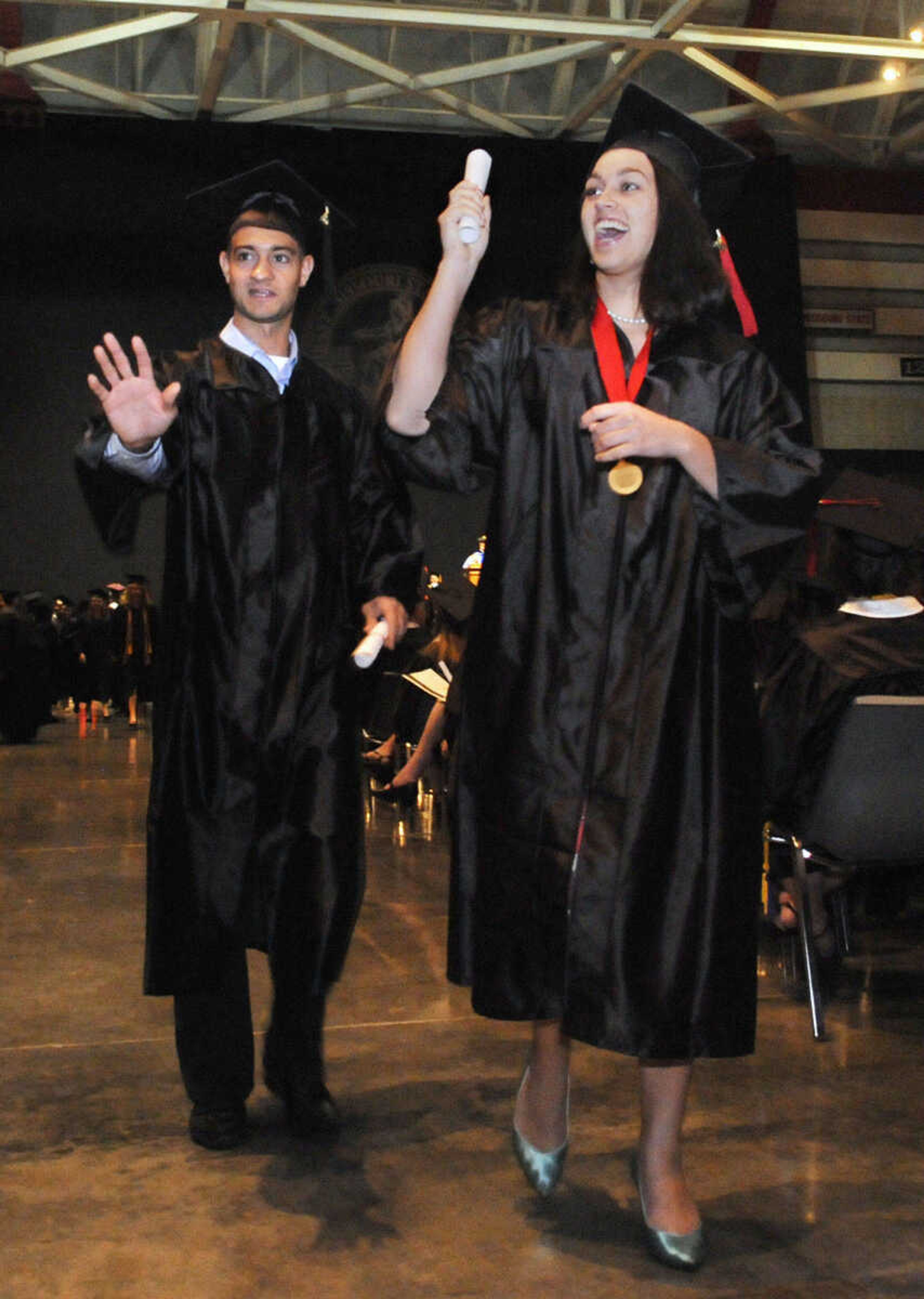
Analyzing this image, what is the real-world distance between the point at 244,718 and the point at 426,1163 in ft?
2.87

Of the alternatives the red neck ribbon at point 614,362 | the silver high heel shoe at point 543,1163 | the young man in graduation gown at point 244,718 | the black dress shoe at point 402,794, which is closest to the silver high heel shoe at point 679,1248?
the silver high heel shoe at point 543,1163

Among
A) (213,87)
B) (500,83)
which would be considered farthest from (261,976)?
(500,83)

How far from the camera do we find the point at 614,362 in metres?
2.36

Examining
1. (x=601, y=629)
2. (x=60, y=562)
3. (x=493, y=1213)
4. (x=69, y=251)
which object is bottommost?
(x=493, y=1213)

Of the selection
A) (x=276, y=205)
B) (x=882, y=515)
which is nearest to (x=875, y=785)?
(x=882, y=515)

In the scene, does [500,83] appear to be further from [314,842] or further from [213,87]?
[314,842]

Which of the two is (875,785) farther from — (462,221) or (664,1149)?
(462,221)

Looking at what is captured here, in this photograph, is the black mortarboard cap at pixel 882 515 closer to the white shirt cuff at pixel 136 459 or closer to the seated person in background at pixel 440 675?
the seated person in background at pixel 440 675

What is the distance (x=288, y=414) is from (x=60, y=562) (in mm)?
15934

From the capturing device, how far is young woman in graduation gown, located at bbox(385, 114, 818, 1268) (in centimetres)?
229

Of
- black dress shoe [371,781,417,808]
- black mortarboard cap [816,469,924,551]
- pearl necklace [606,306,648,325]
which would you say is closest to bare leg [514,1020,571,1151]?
pearl necklace [606,306,648,325]

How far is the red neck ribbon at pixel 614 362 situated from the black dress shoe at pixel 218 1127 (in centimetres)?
→ 152

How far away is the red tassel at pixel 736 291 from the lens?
8.27 feet

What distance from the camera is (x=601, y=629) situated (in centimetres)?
232
